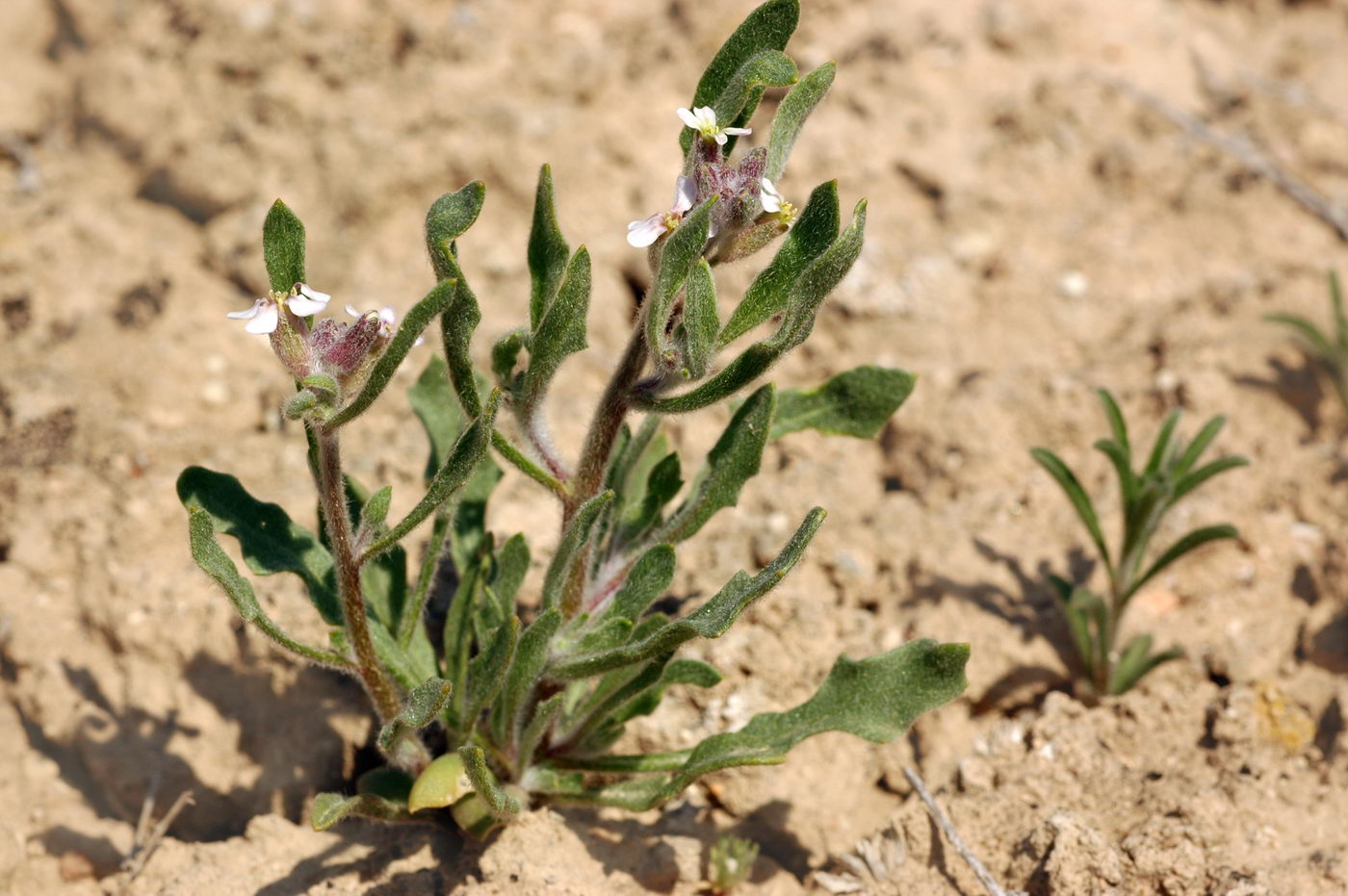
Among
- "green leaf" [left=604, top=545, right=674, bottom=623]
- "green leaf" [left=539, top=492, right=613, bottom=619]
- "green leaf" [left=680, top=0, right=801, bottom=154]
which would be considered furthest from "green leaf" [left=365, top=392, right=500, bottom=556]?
"green leaf" [left=680, top=0, right=801, bottom=154]

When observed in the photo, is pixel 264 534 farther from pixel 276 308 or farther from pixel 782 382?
pixel 782 382

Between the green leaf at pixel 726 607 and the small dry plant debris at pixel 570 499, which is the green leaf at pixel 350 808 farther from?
the green leaf at pixel 726 607

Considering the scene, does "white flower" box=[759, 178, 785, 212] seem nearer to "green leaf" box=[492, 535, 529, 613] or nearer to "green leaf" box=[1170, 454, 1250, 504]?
"green leaf" box=[492, 535, 529, 613]

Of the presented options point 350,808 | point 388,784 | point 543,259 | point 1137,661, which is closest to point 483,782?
point 350,808

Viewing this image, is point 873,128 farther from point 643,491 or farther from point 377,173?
point 643,491

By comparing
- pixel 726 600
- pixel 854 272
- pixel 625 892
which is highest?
pixel 854 272

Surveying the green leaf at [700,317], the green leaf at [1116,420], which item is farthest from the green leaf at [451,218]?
the green leaf at [1116,420]

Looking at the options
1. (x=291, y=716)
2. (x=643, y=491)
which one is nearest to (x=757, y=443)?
(x=643, y=491)
